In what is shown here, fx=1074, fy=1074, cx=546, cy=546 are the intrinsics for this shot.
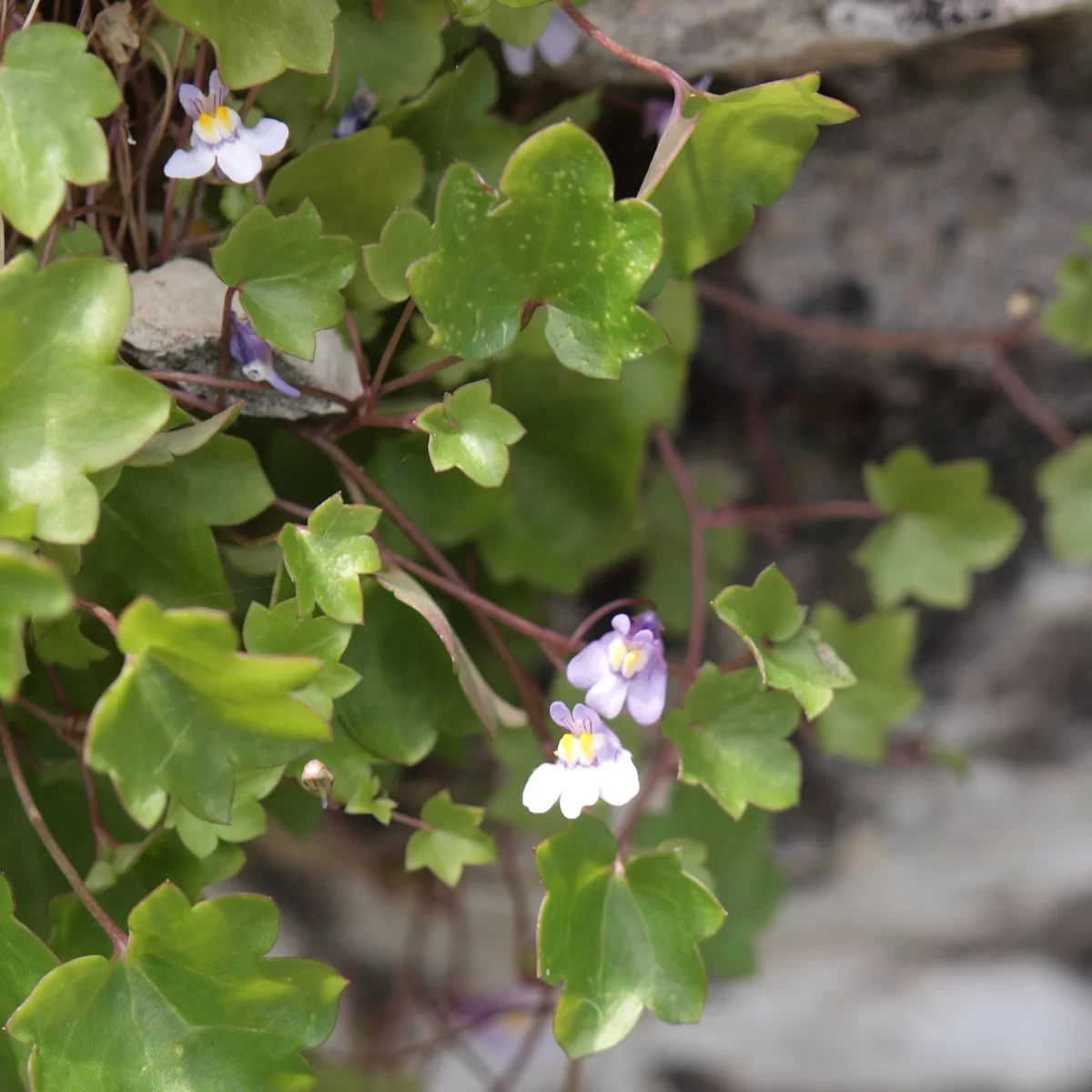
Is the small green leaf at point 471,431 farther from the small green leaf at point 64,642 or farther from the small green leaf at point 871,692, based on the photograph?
the small green leaf at point 871,692

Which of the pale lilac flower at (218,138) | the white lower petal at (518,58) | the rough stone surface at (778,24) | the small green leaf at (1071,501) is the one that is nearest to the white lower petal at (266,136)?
the pale lilac flower at (218,138)

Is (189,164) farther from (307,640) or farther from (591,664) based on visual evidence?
(591,664)

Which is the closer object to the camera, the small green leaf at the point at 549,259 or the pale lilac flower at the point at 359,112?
the small green leaf at the point at 549,259

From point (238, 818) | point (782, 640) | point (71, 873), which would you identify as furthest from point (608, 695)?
point (71, 873)

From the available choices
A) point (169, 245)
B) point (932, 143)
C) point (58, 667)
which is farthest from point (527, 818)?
point (932, 143)

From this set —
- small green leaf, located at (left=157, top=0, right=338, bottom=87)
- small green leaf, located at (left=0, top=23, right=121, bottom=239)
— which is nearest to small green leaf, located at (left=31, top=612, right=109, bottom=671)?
small green leaf, located at (left=0, top=23, right=121, bottom=239)

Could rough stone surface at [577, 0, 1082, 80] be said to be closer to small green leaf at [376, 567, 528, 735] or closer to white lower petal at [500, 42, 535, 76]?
white lower petal at [500, 42, 535, 76]
